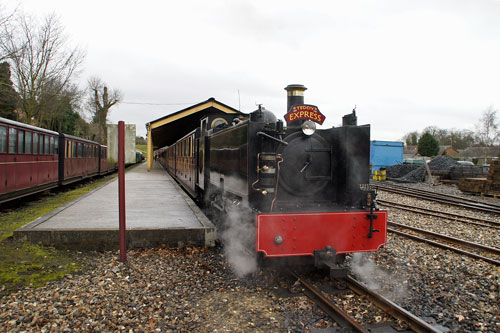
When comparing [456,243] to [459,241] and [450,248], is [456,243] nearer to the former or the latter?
[459,241]

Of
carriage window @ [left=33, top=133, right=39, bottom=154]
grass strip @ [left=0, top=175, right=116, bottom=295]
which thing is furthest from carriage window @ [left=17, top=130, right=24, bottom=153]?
grass strip @ [left=0, top=175, right=116, bottom=295]

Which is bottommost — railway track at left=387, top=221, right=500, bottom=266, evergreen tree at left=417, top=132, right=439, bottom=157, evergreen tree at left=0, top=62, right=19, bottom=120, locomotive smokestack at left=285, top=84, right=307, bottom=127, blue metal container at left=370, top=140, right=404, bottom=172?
railway track at left=387, top=221, right=500, bottom=266

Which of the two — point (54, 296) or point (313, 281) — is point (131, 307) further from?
point (313, 281)

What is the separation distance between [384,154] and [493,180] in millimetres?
11214

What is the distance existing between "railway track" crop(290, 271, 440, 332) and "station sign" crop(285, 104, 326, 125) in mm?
2132

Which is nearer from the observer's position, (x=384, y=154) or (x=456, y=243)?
(x=456, y=243)

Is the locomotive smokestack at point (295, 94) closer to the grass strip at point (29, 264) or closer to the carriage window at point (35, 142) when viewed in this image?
the grass strip at point (29, 264)

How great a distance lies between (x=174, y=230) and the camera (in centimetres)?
557

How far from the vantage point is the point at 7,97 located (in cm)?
2089

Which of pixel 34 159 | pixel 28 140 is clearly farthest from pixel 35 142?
pixel 28 140

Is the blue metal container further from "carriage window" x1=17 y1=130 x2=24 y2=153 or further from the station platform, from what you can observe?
"carriage window" x1=17 y1=130 x2=24 y2=153

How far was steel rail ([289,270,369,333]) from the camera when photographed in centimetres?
312

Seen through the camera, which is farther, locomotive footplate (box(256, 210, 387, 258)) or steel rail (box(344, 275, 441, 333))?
locomotive footplate (box(256, 210, 387, 258))

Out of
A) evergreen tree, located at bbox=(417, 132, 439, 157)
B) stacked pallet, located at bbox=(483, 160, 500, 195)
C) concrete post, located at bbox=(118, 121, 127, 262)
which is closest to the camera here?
concrete post, located at bbox=(118, 121, 127, 262)
